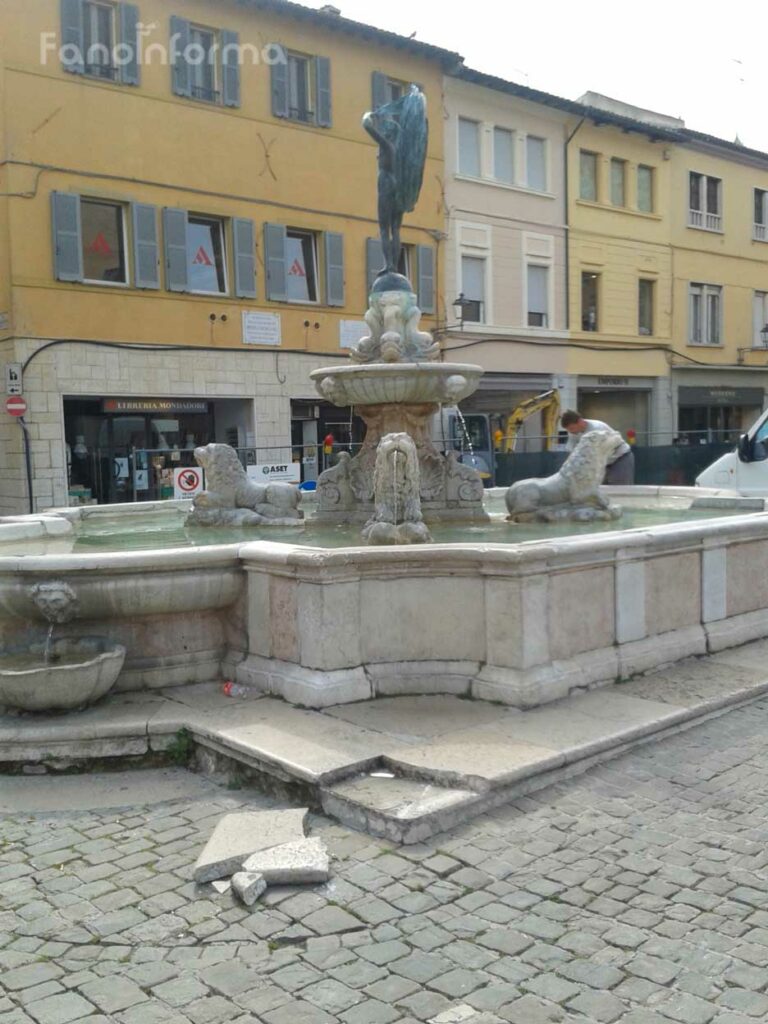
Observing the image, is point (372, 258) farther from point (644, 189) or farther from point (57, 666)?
point (57, 666)

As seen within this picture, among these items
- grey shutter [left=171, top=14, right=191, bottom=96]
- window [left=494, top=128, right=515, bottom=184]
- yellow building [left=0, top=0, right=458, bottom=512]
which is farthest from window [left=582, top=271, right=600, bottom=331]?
grey shutter [left=171, top=14, right=191, bottom=96]

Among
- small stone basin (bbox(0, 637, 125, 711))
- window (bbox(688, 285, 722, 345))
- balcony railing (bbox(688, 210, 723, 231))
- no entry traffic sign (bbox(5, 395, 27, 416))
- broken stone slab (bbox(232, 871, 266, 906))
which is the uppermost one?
balcony railing (bbox(688, 210, 723, 231))

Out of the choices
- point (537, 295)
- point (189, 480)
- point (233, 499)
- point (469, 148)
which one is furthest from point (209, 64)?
point (233, 499)

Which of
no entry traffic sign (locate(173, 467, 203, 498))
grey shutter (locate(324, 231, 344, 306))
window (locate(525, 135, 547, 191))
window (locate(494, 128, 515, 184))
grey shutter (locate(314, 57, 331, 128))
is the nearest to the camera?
no entry traffic sign (locate(173, 467, 203, 498))

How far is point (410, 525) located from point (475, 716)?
2.00 m

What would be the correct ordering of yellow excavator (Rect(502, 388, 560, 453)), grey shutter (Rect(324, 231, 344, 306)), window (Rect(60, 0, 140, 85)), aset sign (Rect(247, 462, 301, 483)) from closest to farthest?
1. aset sign (Rect(247, 462, 301, 483))
2. window (Rect(60, 0, 140, 85))
3. yellow excavator (Rect(502, 388, 560, 453))
4. grey shutter (Rect(324, 231, 344, 306))

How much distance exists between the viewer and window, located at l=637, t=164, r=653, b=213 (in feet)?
100

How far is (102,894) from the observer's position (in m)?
3.70

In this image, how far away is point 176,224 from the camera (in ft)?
67.9

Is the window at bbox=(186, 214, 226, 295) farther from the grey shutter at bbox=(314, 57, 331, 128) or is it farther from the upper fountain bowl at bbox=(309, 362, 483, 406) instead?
the upper fountain bowl at bbox=(309, 362, 483, 406)

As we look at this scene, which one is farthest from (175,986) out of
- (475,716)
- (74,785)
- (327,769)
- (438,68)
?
(438,68)

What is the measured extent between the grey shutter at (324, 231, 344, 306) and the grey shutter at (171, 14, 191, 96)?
4.42 metres

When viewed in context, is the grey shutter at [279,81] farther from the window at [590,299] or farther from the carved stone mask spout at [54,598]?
the carved stone mask spout at [54,598]

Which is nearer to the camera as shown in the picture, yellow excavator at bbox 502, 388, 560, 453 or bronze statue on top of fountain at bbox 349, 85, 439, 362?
bronze statue on top of fountain at bbox 349, 85, 439, 362
